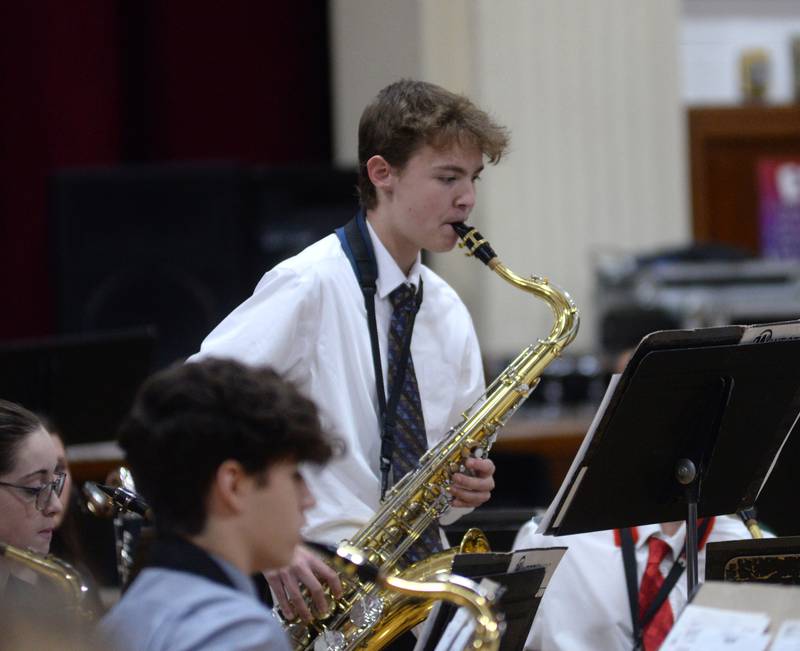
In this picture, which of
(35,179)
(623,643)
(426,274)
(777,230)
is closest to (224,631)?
(426,274)

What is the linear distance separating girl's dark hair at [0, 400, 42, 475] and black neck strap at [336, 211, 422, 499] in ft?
2.17

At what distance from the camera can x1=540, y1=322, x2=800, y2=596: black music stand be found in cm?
240

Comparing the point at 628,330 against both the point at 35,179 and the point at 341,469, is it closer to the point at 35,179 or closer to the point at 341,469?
the point at 35,179

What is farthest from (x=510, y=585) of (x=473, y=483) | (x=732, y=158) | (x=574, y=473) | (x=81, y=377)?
(x=732, y=158)

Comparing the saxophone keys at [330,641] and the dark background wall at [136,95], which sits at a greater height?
the dark background wall at [136,95]

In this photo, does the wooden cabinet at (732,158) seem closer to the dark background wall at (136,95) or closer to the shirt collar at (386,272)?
the dark background wall at (136,95)

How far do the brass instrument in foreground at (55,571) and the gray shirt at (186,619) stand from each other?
→ 0.58m

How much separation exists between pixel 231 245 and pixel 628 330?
1.74 m

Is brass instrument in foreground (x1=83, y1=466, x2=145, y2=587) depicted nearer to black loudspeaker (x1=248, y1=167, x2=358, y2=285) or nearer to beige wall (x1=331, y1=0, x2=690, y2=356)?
black loudspeaker (x1=248, y1=167, x2=358, y2=285)

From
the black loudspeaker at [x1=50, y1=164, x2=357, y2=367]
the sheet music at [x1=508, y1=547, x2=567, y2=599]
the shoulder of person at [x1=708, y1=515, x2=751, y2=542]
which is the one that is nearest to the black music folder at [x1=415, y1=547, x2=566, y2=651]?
the sheet music at [x1=508, y1=547, x2=567, y2=599]

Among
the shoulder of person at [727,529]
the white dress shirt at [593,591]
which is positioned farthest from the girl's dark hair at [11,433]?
the shoulder of person at [727,529]

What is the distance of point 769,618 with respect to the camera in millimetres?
1874

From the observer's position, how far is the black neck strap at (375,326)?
2.75 metres

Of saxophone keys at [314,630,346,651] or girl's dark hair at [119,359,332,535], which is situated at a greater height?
girl's dark hair at [119,359,332,535]
